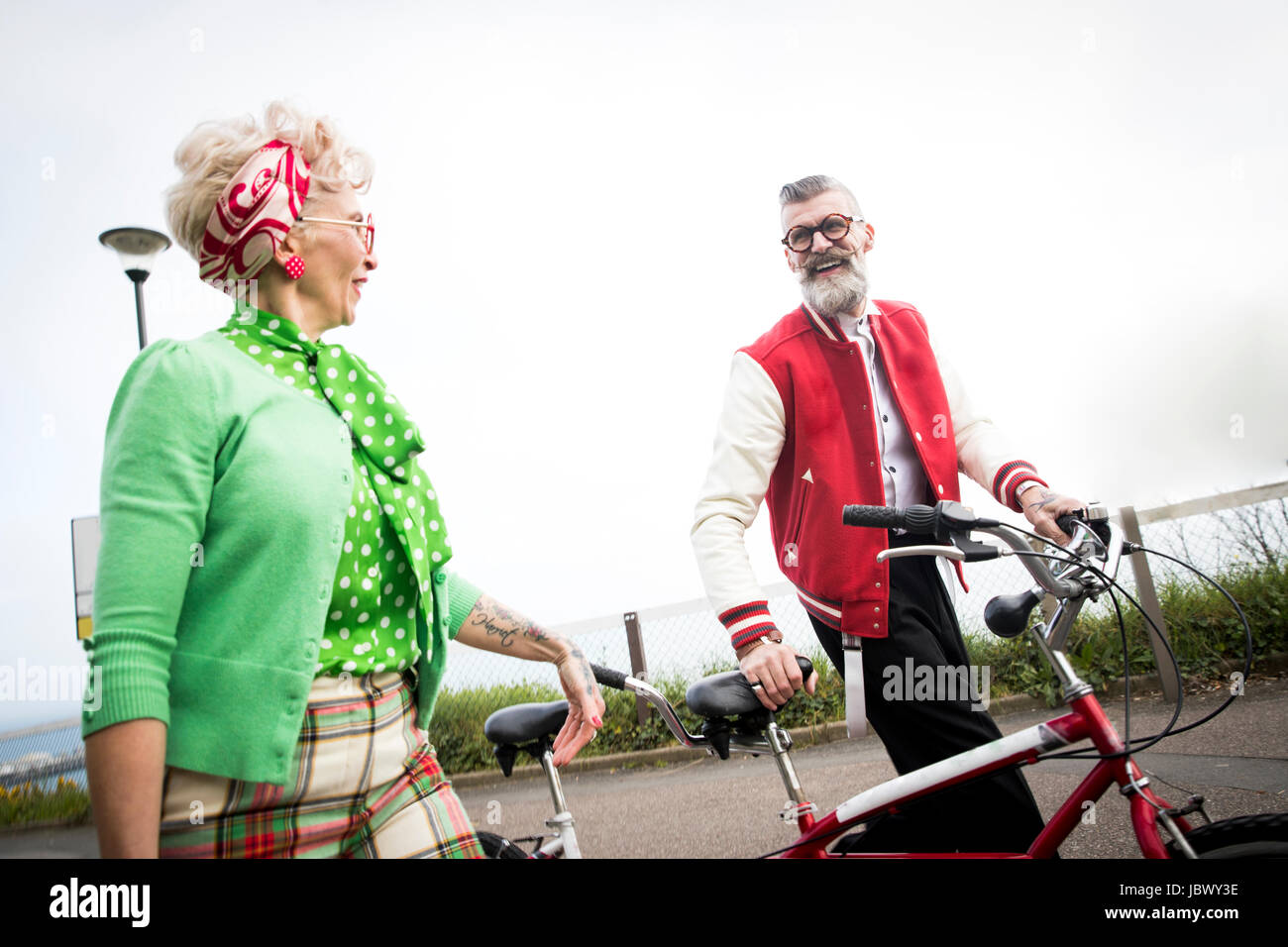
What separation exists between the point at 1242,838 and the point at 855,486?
83 centimetres

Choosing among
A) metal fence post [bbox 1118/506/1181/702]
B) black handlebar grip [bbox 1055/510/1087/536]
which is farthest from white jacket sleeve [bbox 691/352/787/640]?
metal fence post [bbox 1118/506/1181/702]

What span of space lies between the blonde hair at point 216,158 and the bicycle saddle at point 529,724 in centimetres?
104

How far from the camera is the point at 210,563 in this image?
96 centimetres

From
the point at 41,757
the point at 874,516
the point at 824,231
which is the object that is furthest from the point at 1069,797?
the point at 41,757

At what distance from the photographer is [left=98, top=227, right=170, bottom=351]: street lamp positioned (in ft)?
7.08

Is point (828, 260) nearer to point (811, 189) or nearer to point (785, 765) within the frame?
point (811, 189)

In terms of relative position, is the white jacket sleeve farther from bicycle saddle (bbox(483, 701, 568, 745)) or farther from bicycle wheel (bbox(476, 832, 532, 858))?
bicycle wheel (bbox(476, 832, 532, 858))

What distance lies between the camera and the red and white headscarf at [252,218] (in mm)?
1181

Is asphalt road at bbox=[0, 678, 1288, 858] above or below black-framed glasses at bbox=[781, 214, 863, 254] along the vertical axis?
below

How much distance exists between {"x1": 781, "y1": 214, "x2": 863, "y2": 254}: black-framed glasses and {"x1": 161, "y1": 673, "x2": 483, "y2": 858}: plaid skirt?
1274 millimetres

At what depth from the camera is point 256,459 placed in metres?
0.98

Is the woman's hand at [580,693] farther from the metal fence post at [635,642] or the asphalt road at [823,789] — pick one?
the metal fence post at [635,642]
